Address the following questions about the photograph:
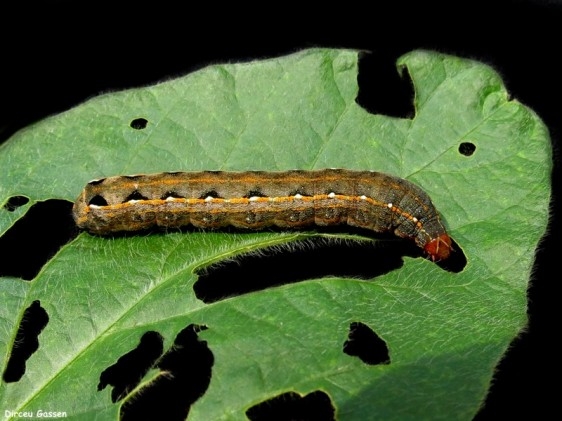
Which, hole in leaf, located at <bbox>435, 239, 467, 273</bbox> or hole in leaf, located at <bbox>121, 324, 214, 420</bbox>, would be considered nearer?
hole in leaf, located at <bbox>121, 324, 214, 420</bbox>

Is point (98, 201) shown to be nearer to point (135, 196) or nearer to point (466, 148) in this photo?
point (135, 196)

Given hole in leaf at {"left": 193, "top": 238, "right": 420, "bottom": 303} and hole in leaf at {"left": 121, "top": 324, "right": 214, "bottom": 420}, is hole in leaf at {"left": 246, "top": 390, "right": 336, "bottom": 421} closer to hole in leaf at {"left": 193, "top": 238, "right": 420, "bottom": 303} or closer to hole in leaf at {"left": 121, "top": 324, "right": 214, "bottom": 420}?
hole in leaf at {"left": 121, "top": 324, "right": 214, "bottom": 420}

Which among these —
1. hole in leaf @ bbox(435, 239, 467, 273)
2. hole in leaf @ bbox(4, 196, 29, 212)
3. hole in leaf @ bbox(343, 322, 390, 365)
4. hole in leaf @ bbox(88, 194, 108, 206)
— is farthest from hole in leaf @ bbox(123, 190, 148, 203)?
hole in leaf @ bbox(435, 239, 467, 273)

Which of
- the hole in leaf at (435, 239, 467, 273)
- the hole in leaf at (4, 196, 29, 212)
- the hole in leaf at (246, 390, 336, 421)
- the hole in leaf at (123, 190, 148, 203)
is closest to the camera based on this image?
the hole in leaf at (246, 390, 336, 421)

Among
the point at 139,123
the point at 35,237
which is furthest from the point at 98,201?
the point at 139,123

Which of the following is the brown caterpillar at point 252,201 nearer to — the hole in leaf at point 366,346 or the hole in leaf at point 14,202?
the hole in leaf at point 14,202

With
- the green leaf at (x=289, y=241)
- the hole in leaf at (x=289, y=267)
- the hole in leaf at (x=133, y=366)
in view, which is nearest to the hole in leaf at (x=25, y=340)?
the green leaf at (x=289, y=241)
